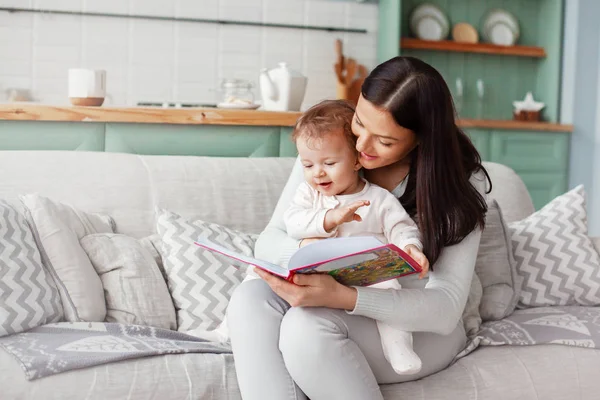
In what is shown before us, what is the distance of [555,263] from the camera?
8.00 feet

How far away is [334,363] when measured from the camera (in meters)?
1.59

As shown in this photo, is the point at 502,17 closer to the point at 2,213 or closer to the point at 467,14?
the point at 467,14

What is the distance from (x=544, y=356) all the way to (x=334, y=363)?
70 cm

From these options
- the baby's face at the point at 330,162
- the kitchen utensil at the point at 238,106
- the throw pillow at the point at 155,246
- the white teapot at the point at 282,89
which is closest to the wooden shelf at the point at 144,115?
the kitchen utensil at the point at 238,106

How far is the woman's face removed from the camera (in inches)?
Answer: 69.3

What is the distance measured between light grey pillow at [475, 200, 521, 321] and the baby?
1.95 feet

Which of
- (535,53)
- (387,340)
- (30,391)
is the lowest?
(30,391)

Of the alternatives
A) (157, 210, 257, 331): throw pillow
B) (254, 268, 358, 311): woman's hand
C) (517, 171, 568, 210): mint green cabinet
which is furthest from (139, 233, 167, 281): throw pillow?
(517, 171, 568, 210): mint green cabinet

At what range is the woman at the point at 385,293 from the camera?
160 cm

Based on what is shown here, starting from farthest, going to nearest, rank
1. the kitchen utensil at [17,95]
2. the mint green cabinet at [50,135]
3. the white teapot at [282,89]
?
the kitchen utensil at [17,95], the white teapot at [282,89], the mint green cabinet at [50,135]

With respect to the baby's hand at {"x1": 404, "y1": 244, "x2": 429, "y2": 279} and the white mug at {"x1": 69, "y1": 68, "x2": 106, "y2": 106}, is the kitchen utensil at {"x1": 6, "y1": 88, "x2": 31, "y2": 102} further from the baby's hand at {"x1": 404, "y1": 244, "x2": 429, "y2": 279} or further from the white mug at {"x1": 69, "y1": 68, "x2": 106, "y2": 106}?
the baby's hand at {"x1": 404, "y1": 244, "x2": 429, "y2": 279}

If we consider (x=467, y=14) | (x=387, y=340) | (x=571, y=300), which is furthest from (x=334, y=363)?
(x=467, y=14)

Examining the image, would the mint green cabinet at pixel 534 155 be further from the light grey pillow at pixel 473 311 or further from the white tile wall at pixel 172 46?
the light grey pillow at pixel 473 311

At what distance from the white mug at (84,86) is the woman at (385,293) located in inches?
61.8
